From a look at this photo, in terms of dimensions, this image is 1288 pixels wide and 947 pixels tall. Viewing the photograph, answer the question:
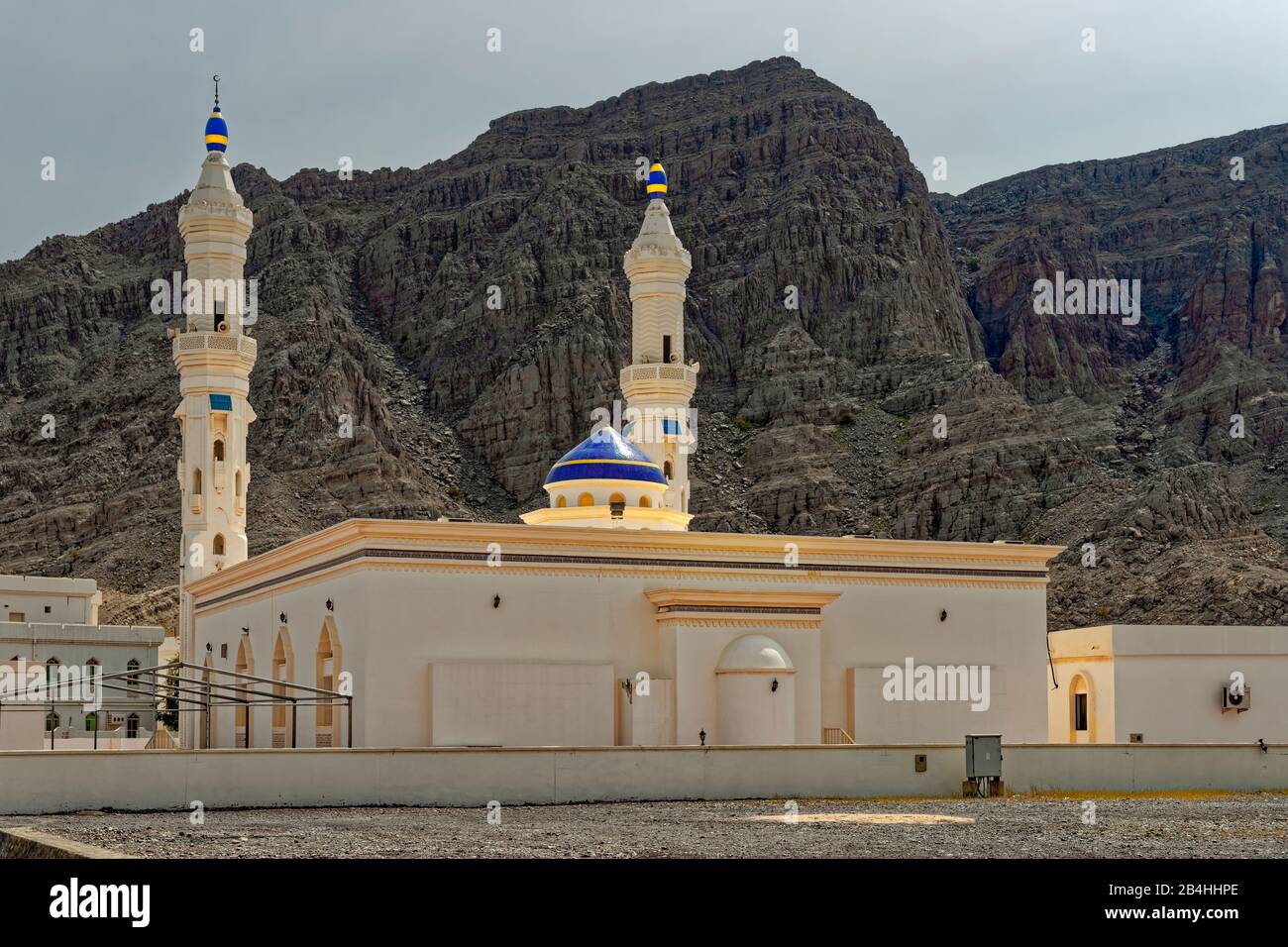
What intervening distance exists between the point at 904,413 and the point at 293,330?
38.6 meters

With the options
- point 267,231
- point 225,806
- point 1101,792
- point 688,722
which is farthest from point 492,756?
point 267,231

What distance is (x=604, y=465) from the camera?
35.6m

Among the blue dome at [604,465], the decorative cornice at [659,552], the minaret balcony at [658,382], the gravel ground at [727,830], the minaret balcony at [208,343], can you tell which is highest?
the minaret balcony at [208,343]

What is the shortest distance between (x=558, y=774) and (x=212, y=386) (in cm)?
1808

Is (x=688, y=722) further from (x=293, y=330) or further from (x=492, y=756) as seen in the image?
(x=293, y=330)

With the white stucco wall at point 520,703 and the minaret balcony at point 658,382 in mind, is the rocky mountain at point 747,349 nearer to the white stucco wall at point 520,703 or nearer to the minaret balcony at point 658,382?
the minaret balcony at point 658,382

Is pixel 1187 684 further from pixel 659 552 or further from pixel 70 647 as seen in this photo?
pixel 70 647

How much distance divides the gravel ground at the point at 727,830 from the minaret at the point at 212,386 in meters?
17.4

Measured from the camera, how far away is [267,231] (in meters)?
122

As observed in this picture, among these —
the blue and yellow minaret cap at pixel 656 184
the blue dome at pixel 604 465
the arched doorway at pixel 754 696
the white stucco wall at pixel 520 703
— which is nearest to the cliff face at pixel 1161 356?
the blue and yellow minaret cap at pixel 656 184

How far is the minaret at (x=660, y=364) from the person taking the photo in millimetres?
41750

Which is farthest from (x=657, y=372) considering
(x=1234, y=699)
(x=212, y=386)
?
(x=1234, y=699)
